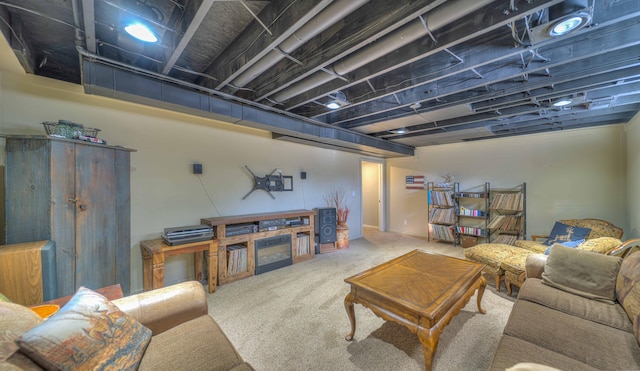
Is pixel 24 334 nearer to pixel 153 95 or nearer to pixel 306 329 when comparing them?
pixel 306 329

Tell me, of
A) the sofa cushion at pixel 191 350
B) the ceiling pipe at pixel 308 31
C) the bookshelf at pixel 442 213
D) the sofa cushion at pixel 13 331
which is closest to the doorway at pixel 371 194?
the bookshelf at pixel 442 213

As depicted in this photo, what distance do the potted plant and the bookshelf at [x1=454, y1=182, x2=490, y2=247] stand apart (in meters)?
2.36

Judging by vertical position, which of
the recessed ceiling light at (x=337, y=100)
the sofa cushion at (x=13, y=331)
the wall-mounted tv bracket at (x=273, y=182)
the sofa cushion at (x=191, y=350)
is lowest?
the sofa cushion at (x=191, y=350)

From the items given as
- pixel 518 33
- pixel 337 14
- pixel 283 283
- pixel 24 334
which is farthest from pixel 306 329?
pixel 518 33

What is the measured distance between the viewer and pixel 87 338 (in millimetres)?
964

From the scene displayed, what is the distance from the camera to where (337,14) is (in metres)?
1.40

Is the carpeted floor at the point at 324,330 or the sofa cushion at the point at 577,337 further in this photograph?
the carpeted floor at the point at 324,330

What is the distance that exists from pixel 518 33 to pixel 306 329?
9.54ft

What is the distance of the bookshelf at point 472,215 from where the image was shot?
4.68 metres

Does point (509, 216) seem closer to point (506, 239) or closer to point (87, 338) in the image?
point (506, 239)

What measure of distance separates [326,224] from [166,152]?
112 inches

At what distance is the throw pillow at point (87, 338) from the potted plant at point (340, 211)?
3746 mm

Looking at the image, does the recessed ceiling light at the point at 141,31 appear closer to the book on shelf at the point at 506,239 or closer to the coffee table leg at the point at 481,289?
the coffee table leg at the point at 481,289

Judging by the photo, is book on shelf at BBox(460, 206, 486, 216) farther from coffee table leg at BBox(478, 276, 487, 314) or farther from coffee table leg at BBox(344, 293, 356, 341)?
coffee table leg at BBox(344, 293, 356, 341)
